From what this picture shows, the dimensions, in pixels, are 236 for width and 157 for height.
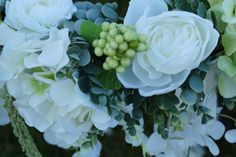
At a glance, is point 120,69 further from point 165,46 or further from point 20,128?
point 20,128

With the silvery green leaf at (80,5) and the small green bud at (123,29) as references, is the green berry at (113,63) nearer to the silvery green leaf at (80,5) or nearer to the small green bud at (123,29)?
the small green bud at (123,29)

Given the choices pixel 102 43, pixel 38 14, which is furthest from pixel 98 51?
pixel 38 14

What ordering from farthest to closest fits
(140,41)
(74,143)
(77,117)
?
(74,143) → (77,117) → (140,41)

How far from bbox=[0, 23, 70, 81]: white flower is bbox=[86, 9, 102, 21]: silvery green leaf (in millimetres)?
62

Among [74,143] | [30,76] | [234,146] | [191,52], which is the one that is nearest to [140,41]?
[191,52]

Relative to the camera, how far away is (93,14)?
88cm

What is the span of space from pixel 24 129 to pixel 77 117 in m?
0.12

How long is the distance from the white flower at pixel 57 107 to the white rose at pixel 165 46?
67 mm

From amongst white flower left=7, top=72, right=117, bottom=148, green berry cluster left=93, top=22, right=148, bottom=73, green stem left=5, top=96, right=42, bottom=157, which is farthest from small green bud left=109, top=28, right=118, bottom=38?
green stem left=5, top=96, right=42, bottom=157

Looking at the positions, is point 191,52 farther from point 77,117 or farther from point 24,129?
point 24,129

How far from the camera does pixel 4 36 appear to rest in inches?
33.9

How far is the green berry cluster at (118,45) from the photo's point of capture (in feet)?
2.51

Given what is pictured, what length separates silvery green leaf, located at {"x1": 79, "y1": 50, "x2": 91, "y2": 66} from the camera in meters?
0.83

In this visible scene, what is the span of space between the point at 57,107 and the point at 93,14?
A: 0.43ft
